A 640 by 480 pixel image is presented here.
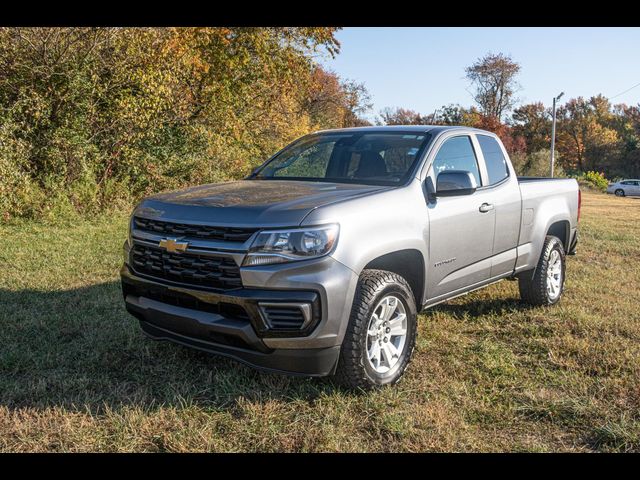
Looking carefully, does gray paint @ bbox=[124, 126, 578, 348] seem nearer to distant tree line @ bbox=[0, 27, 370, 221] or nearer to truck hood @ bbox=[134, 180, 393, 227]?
truck hood @ bbox=[134, 180, 393, 227]

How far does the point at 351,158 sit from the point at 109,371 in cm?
248

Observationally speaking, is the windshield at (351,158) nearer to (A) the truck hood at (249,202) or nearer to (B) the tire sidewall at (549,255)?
(A) the truck hood at (249,202)

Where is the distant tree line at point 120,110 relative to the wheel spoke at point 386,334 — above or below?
above

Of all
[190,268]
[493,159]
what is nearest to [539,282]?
[493,159]

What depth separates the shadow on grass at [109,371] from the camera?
348 cm

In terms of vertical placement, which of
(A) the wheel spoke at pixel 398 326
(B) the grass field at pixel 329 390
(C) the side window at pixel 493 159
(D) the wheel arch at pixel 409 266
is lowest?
(B) the grass field at pixel 329 390

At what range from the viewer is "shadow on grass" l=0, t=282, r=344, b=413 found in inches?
137

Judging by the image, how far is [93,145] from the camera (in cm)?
1129

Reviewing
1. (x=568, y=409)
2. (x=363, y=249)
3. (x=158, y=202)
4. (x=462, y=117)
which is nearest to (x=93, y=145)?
(x=158, y=202)

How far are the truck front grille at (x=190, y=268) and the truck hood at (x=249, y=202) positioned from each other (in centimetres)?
23

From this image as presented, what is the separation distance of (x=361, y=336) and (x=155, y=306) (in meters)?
1.34

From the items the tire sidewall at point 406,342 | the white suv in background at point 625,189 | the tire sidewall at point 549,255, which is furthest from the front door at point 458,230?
the white suv in background at point 625,189
